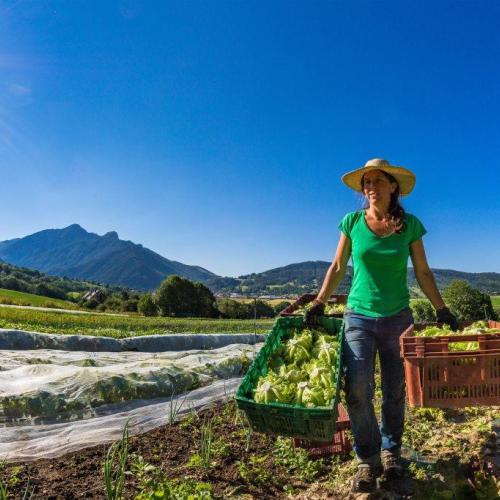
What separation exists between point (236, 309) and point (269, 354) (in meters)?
47.8

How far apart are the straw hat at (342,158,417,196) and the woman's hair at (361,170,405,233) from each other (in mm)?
33

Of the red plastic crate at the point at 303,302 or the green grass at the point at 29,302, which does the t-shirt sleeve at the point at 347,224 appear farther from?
the green grass at the point at 29,302

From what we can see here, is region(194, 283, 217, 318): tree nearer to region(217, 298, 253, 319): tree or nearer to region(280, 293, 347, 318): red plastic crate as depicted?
Answer: region(217, 298, 253, 319): tree

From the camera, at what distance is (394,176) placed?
340cm

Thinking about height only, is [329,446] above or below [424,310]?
below

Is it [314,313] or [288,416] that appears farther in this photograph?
[314,313]

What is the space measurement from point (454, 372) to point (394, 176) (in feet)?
4.71

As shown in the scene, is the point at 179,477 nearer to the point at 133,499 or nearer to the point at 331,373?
the point at 133,499

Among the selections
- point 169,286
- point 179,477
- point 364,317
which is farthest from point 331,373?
point 169,286

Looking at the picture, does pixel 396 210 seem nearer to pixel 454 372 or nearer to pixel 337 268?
pixel 337 268

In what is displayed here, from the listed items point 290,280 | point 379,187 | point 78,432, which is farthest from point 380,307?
point 290,280

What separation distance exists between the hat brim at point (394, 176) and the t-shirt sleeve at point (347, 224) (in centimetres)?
27

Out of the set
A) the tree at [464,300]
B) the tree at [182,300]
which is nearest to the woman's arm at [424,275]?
the tree at [464,300]

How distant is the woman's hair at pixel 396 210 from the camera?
3.28 meters
